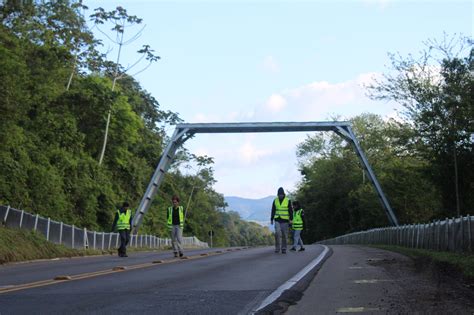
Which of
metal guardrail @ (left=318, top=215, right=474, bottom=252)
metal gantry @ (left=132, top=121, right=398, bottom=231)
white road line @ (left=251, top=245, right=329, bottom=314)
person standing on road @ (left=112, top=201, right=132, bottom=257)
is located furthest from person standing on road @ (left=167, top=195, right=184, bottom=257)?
metal gantry @ (left=132, top=121, right=398, bottom=231)

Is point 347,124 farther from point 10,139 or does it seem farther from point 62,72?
point 10,139

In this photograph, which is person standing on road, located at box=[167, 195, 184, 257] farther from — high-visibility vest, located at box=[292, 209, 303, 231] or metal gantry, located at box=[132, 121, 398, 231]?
metal gantry, located at box=[132, 121, 398, 231]

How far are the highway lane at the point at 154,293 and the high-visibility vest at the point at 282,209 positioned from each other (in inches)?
302

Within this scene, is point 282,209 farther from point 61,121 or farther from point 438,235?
point 61,121

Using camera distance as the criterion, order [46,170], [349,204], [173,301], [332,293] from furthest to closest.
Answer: [349,204], [46,170], [332,293], [173,301]

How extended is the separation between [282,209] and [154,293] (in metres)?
12.1

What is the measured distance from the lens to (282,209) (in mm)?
20922

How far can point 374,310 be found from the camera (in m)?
7.44

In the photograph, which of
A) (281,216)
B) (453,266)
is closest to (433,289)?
(453,266)

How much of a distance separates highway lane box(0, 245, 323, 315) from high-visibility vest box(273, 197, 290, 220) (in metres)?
7.68

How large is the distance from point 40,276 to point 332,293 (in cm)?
660

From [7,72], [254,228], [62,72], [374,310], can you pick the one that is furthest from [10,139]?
[254,228]

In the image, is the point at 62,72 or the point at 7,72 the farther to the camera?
the point at 62,72

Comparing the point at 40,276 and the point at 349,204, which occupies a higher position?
the point at 349,204
